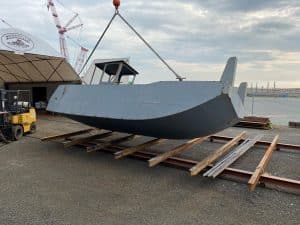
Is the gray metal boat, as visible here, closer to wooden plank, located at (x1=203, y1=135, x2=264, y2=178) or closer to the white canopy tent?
wooden plank, located at (x1=203, y1=135, x2=264, y2=178)

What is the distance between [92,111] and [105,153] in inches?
52.3

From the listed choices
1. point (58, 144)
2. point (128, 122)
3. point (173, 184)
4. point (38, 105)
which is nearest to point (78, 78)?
point (38, 105)

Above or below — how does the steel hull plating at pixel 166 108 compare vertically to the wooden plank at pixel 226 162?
above

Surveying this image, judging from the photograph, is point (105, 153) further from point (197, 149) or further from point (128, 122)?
point (197, 149)

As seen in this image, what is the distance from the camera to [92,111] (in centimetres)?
607

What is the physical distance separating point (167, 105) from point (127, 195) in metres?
1.68

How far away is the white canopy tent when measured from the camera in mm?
11039

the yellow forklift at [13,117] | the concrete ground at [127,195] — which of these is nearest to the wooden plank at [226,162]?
the concrete ground at [127,195]

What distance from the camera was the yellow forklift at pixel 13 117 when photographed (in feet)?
27.7

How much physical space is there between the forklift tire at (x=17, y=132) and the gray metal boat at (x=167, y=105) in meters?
2.94

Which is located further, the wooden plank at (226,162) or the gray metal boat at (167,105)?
the wooden plank at (226,162)

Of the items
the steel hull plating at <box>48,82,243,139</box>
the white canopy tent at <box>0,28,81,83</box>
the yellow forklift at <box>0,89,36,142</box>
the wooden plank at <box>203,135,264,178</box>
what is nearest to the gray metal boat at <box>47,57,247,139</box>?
the steel hull plating at <box>48,82,243,139</box>

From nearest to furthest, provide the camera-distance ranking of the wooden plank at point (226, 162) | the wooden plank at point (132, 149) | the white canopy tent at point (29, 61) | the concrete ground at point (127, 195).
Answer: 1. the concrete ground at point (127, 195)
2. the wooden plank at point (226, 162)
3. the wooden plank at point (132, 149)
4. the white canopy tent at point (29, 61)

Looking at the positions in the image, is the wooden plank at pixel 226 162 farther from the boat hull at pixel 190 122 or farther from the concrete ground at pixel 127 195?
the boat hull at pixel 190 122
